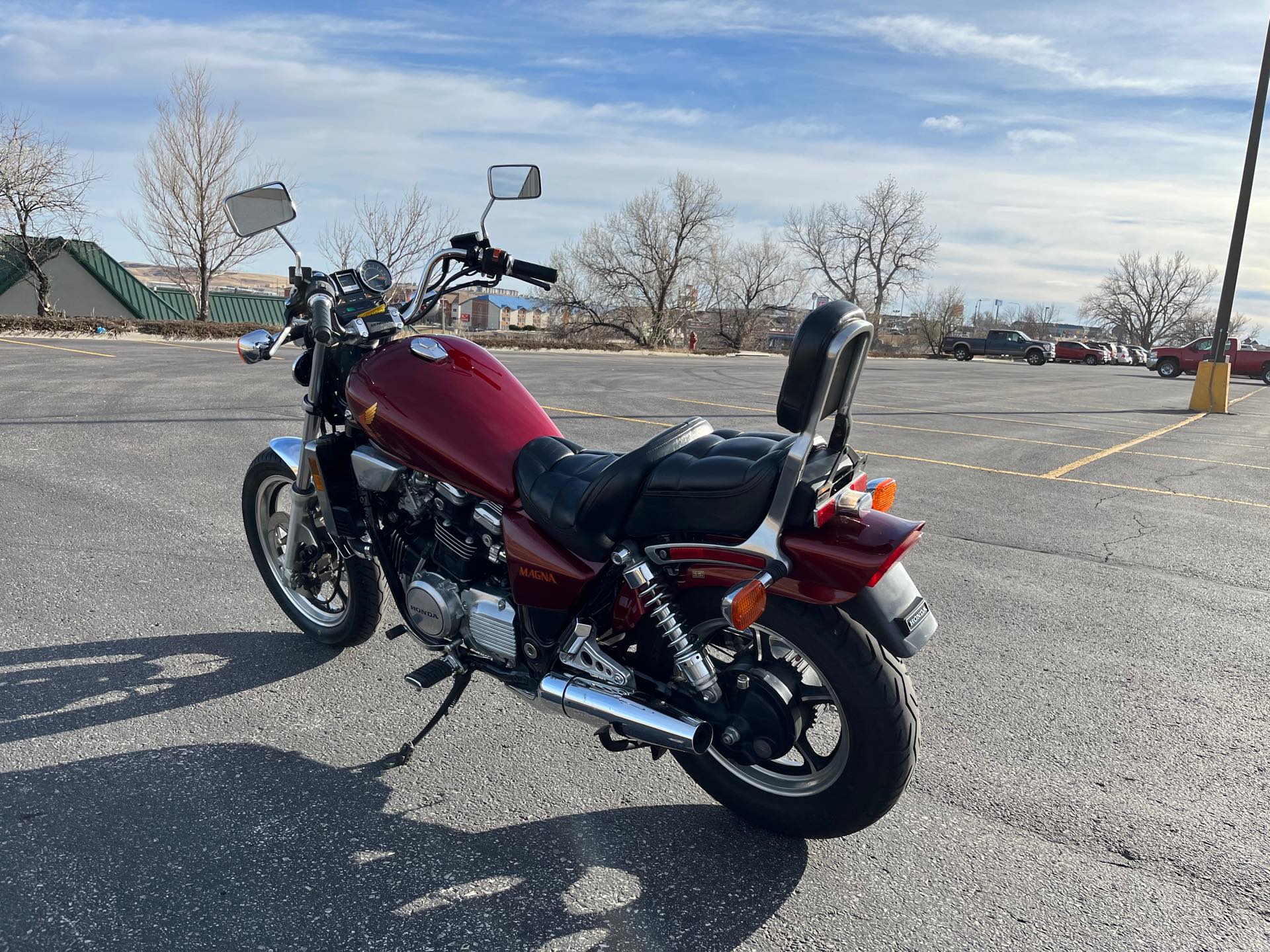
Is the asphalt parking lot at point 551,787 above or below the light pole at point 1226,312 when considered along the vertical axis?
below

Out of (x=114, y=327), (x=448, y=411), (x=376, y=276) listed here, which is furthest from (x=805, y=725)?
(x=114, y=327)

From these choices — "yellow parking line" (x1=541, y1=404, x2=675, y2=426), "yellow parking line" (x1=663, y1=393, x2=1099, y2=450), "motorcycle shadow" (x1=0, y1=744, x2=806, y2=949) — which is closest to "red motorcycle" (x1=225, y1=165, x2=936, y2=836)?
"motorcycle shadow" (x1=0, y1=744, x2=806, y2=949)

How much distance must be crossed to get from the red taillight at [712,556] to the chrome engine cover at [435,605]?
81 centimetres

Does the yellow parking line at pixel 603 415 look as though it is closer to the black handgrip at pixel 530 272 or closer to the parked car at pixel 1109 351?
the black handgrip at pixel 530 272

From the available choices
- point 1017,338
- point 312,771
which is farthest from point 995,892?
point 1017,338

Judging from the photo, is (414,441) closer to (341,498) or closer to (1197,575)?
(341,498)

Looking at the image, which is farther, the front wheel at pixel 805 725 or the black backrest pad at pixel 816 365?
the front wheel at pixel 805 725

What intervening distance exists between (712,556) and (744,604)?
235mm

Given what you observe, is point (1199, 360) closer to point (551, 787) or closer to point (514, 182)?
point (514, 182)

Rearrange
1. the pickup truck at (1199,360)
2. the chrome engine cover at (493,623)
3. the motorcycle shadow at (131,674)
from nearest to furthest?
1. the chrome engine cover at (493,623)
2. the motorcycle shadow at (131,674)
3. the pickup truck at (1199,360)

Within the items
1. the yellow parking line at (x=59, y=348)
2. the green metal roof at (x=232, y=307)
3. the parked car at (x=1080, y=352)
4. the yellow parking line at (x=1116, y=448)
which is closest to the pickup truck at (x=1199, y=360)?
the parked car at (x=1080, y=352)

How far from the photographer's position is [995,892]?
2461mm

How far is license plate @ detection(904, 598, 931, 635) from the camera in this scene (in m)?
2.45

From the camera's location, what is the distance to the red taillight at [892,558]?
7.47ft
